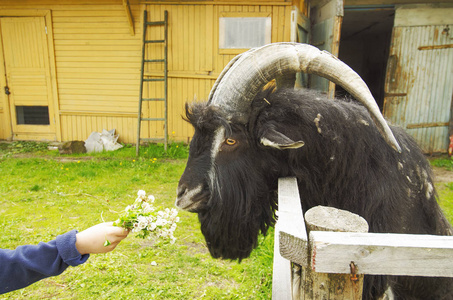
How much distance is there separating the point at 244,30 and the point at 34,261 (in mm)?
7544

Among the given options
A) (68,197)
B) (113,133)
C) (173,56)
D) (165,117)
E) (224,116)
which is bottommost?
(68,197)

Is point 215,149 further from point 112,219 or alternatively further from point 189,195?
point 112,219

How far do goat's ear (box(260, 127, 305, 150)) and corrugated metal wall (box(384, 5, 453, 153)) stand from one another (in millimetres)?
7425

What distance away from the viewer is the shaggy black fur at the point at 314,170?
203cm

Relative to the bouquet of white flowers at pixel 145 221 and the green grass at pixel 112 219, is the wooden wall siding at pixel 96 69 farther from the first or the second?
the bouquet of white flowers at pixel 145 221

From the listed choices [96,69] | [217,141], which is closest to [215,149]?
[217,141]

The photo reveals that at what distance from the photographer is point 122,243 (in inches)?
160

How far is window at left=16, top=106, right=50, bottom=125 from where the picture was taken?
9625 millimetres

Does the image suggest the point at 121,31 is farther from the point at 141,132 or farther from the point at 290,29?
the point at 290,29

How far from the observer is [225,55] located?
8.39 m

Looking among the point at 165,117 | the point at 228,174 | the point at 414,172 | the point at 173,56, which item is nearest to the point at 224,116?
the point at 228,174

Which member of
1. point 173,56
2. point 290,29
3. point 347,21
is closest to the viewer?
point 290,29

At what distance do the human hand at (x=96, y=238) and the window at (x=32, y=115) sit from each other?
30.0 feet

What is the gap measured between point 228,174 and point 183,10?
736 centimetres
